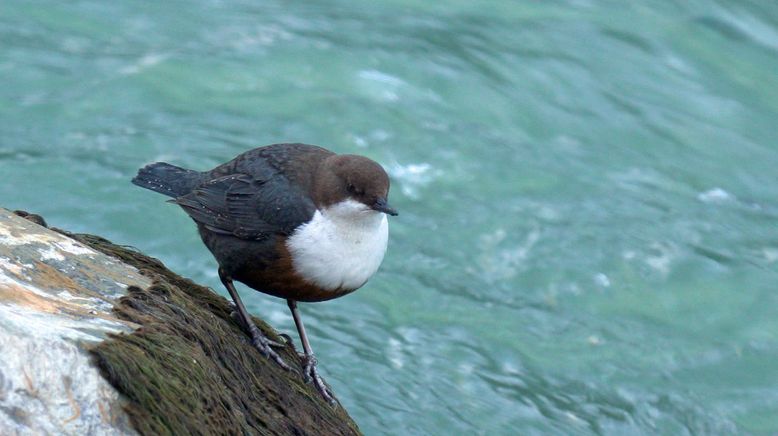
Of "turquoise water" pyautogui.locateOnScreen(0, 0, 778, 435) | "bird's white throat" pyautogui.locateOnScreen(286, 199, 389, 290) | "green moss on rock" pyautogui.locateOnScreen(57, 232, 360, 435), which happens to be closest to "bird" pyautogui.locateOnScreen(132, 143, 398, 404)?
"bird's white throat" pyautogui.locateOnScreen(286, 199, 389, 290)

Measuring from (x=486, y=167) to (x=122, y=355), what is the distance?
5.25 metres

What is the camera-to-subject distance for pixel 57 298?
9.81 ft

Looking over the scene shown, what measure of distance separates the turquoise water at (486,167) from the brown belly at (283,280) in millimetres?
1496

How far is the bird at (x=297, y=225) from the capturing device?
3.87 m

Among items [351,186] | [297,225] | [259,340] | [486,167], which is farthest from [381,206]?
[486,167]

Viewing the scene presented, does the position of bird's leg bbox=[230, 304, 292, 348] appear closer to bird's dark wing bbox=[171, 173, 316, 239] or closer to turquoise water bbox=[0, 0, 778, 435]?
bird's dark wing bbox=[171, 173, 316, 239]

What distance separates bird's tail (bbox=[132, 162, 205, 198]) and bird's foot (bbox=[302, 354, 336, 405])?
0.86m

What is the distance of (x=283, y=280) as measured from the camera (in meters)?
3.90

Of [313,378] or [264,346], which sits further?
[313,378]

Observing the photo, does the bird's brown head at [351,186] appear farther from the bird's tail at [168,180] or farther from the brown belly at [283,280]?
the bird's tail at [168,180]

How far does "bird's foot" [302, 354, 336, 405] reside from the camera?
3.97 metres

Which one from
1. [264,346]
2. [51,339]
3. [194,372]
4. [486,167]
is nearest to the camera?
[51,339]

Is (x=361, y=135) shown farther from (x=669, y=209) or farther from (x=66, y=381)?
(x=66, y=381)

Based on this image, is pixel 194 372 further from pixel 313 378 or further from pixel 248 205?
pixel 248 205
